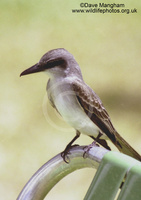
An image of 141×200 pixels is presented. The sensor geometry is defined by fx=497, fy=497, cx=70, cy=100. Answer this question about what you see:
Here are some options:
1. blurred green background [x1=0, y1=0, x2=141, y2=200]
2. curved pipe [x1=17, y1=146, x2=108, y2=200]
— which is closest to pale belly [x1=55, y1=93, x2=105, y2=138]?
curved pipe [x1=17, y1=146, x2=108, y2=200]

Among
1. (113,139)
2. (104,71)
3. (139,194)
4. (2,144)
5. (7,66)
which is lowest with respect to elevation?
(139,194)

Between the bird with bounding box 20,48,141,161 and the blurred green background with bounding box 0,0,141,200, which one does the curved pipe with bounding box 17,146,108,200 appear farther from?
the blurred green background with bounding box 0,0,141,200

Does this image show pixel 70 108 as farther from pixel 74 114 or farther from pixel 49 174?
pixel 49 174

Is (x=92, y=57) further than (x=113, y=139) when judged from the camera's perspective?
Yes

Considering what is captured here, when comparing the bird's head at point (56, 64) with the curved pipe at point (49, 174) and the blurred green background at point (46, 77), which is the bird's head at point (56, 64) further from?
the blurred green background at point (46, 77)

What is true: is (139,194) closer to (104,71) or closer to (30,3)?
(104,71)

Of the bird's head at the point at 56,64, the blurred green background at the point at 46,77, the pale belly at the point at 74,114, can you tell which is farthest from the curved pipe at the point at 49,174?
the blurred green background at the point at 46,77

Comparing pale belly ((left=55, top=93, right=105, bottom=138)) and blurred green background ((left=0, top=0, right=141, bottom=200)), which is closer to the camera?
pale belly ((left=55, top=93, right=105, bottom=138))

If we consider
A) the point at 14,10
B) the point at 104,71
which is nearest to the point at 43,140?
the point at 104,71
